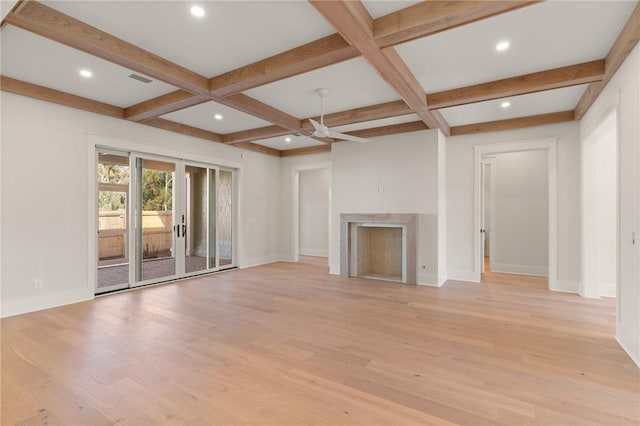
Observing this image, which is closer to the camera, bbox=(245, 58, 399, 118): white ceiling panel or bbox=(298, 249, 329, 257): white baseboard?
bbox=(245, 58, 399, 118): white ceiling panel

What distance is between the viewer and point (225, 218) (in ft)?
22.0

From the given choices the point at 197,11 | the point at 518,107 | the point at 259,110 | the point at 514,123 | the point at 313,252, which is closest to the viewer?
the point at 197,11

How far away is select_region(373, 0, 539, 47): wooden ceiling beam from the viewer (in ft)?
7.02

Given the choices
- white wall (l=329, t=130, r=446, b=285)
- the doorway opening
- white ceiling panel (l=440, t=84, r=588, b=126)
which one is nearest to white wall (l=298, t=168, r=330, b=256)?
white wall (l=329, t=130, r=446, b=285)

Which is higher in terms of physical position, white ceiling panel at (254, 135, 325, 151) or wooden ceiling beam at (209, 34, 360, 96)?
white ceiling panel at (254, 135, 325, 151)

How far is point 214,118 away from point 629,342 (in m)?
5.89

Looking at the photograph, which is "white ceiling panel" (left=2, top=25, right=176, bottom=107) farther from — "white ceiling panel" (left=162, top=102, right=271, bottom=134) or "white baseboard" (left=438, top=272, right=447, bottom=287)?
"white baseboard" (left=438, top=272, right=447, bottom=287)

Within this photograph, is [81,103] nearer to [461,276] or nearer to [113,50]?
[113,50]

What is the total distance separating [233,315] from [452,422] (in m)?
2.63

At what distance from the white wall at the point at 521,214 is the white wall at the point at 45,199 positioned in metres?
7.27

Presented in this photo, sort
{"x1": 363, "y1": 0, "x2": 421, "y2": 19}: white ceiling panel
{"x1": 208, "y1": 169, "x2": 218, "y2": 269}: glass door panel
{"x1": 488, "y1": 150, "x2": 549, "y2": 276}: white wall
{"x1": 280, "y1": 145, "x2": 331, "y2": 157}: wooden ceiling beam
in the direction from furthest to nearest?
1. {"x1": 280, "y1": 145, "x2": 331, "y2": 157}: wooden ceiling beam
2. {"x1": 208, "y1": 169, "x2": 218, "y2": 269}: glass door panel
3. {"x1": 488, "y1": 150, "x2": 549, "y2": 276}: white wall
4. {"x1": 363, "y1": 0, "x2": 421, "y2": 19}: white ceiling panel

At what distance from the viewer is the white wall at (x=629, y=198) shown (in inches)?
101

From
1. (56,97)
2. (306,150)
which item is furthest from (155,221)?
(306,150)

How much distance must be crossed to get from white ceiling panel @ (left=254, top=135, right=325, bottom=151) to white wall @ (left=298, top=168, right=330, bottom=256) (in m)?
1.90
